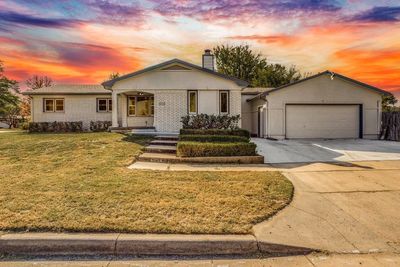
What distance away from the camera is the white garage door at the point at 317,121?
17422mm

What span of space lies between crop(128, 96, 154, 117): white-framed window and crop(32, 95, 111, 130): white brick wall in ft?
12.3

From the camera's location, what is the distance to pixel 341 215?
462cm

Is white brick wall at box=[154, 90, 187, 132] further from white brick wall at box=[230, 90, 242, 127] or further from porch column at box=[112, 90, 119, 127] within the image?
white brick wall at box=[230, 90, 242, 127]

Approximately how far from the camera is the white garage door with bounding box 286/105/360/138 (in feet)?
57.2

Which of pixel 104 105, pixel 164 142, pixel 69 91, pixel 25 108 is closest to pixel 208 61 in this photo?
pixel 164 142

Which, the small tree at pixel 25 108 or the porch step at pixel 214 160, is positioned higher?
the small tree at pixel 25 108

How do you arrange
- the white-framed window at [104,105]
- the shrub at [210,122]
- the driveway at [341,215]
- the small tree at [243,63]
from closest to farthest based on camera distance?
1. the driveway at [341,215]
2. the shrub at [210,122]
3. the white-framed window at [104,105]
4. the small tree at [243,63]

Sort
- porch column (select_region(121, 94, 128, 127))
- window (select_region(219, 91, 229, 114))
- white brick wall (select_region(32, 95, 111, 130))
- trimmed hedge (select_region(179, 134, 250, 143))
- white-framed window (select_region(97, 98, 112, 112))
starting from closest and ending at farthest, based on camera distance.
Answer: trimmed hedge (select_region(179, 134, 250, 143)) < window (select_region(219, 91, 229, 114)) < porch column (select_region(121, 94, 128, 127)) < white brick wall (select_region(32, 95, 111, 130)) < white-framed window (select_region(97, 98, 112, 112))

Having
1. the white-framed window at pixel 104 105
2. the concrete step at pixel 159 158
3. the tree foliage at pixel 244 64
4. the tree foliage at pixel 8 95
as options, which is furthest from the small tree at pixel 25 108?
the concrete step at pixel 159 158

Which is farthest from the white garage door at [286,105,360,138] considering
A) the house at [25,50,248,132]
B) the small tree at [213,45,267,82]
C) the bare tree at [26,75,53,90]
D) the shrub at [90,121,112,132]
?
the bare tree at [26,75,53,90]

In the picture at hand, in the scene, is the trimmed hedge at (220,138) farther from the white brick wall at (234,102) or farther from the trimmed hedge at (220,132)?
the white brick wall at (234,102)

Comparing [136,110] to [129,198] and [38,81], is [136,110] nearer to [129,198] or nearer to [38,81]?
[129,198]

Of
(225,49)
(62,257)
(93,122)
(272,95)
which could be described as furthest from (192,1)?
(225,49)

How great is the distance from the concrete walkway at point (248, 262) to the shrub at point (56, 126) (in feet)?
65.6
